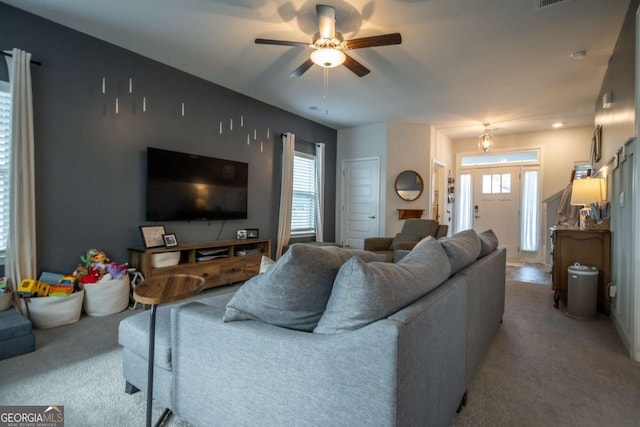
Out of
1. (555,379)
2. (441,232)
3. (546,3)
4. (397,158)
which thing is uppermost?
(546,3)

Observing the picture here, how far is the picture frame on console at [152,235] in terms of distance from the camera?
11.0ft

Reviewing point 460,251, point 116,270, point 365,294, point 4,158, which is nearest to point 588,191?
point 460,251

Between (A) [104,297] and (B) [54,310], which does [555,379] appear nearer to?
(A) [104,297]

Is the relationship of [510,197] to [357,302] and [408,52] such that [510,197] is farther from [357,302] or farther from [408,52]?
[357,302]

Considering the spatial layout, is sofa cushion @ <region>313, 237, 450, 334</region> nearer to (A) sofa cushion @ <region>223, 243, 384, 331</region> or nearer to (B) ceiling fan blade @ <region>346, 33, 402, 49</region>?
(A) sofa cushion @ <region>223, 243, 384, 331</region>

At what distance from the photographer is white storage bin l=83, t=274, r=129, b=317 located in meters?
2.88

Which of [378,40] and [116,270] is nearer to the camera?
[378,40]

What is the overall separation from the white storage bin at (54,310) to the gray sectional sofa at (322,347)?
5.32ft

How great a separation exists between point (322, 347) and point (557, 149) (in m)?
7.16

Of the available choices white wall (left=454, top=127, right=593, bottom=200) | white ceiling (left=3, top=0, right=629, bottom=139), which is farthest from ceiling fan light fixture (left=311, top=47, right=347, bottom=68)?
white wall (left=454, top=127, right=593, bottom=200)

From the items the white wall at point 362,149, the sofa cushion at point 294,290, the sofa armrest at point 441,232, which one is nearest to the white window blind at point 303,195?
the white wall at point 362,149

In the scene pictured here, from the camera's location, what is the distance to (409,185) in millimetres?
5965

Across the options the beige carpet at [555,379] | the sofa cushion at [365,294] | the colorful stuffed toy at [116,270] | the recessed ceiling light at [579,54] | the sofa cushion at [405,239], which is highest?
the recessed ceiling light at [579,54]

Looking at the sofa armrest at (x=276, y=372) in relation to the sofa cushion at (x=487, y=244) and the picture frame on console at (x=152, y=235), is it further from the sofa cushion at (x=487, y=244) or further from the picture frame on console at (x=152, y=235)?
the picture frame on console at (x=152, y=235)
